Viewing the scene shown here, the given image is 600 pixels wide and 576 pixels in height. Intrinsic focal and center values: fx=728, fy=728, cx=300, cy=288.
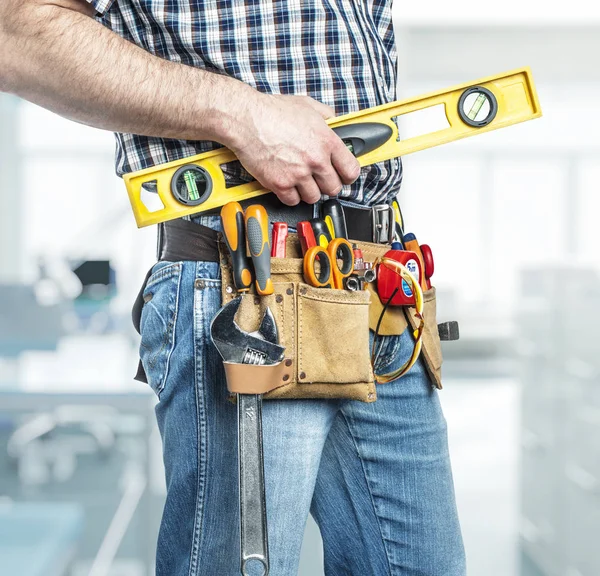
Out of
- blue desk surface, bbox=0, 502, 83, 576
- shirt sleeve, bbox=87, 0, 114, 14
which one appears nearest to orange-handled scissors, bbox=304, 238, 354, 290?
shirt sleeve, bbox=87, 0, 114, 14

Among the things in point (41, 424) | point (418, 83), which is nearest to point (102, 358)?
point (41, 424)

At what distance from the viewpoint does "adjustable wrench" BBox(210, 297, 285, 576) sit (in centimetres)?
65

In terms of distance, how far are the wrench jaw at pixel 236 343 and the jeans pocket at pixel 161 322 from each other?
0.08m

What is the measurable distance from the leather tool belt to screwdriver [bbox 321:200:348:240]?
2cm

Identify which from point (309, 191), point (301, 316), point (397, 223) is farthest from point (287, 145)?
point (397, 223)

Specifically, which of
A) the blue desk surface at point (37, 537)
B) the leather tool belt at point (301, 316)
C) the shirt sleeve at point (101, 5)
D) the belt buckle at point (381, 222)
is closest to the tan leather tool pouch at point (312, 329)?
the leather tool belt at point (301, 316)

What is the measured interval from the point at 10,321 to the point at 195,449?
8.04ft

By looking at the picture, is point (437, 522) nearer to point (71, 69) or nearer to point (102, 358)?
point (71, 69)

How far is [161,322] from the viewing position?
0.73 meters

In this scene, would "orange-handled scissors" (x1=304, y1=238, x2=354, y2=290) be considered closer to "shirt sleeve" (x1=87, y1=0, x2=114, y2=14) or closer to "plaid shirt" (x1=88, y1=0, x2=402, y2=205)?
"plaid shirt" (x1=88, y1=0, x2=402, y2=205)

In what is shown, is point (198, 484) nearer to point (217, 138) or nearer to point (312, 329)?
point (312, 329)

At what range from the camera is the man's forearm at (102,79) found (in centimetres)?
65

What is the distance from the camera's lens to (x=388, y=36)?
92cm

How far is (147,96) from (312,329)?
0.27m
